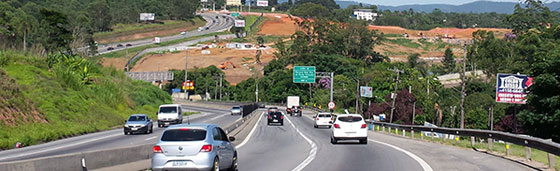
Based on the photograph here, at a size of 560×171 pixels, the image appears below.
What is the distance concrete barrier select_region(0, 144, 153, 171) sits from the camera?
36.8ft

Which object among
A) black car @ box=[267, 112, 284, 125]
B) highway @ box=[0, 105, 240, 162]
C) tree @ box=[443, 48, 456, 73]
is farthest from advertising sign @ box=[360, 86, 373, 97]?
tree @ box=[443, 48, 456, 73]

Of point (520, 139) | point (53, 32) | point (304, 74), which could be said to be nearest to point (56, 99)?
point (520, 139)

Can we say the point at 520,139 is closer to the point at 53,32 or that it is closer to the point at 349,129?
the point at 349,129

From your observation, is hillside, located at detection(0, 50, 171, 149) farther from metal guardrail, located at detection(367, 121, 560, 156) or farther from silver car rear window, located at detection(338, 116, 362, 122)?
metal guardrail, located at detection(367, 121, 560, 156)

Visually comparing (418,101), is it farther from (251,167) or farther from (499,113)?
(251,167)

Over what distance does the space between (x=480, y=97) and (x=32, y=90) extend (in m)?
73.3

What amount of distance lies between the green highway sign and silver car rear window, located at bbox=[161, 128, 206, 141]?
3205 inches

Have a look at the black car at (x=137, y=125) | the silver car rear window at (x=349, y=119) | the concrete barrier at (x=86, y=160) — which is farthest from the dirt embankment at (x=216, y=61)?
the concrete barrier at (x=86, y=160)

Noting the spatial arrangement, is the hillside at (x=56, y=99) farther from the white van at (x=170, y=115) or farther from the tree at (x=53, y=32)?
→ the tree at (x=53, y=32)

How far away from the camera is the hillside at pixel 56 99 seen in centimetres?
3612

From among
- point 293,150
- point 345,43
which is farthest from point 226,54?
point 293,150

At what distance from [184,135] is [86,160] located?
2.85m

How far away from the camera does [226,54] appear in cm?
17912

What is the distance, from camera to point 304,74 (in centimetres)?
9756
